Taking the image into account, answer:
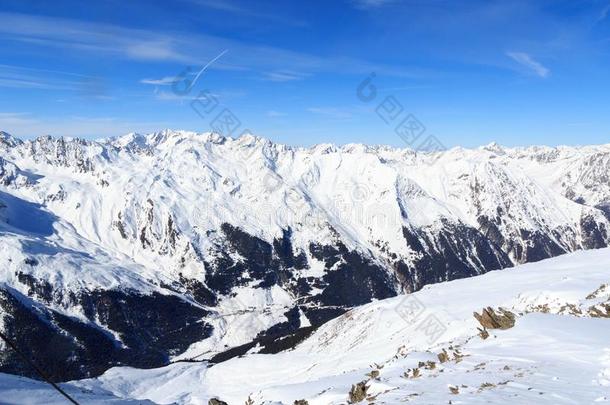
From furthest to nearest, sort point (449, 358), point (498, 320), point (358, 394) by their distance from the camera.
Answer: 1. point (498, 320)
2. point (449, 358)
3. point (358, 394)

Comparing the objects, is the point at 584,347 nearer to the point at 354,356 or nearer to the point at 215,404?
the point at 215,404

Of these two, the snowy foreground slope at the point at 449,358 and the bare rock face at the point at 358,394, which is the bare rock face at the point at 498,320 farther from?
the bare rock face at the point at 358,394

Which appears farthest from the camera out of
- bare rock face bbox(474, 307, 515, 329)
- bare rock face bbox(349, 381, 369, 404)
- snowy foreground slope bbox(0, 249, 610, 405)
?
bare rock face bbox(474, 307, 515, 329)

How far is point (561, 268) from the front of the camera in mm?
102688

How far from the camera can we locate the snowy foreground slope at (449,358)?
19344 millimetres

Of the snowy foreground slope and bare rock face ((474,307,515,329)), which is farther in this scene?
bare rock face ((474,307,515,329))

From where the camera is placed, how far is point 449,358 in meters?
27.0

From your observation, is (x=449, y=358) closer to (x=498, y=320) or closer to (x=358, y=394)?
(x=358, y=394)

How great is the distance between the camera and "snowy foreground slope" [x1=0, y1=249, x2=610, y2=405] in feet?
63.5

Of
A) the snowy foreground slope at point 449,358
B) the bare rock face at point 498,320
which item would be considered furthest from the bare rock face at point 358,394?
the bare rock face at point 498,320

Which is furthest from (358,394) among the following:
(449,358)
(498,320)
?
(498,320)

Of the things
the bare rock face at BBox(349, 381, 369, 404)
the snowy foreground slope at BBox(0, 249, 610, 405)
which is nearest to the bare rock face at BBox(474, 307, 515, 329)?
the snowy foreground slope at BBox(0, 249, 610, 405)

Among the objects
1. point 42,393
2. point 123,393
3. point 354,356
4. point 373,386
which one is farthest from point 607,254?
point 123,393

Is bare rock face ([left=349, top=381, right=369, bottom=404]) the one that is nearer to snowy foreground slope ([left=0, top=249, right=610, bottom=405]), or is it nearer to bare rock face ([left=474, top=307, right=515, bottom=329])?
snowy foreground slope ([left=0, top=249, right=610, bottom=405])
